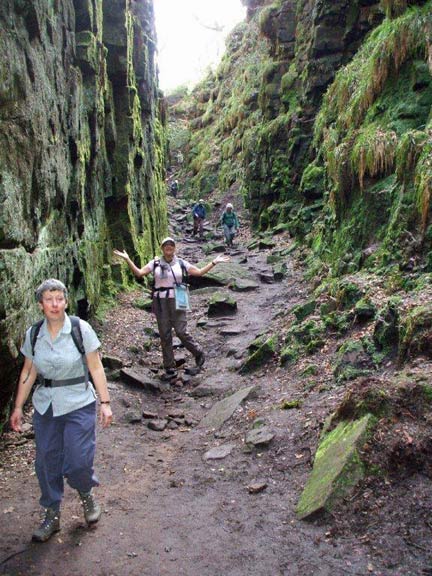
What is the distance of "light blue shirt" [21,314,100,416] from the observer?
172 inches

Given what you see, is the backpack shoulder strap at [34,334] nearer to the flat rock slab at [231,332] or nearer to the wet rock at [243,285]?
the flat rock slab at [231,332]

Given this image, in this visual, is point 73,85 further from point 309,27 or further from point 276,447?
point 309,27

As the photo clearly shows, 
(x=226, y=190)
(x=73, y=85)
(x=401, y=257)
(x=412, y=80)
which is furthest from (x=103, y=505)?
(x=226, y=190)

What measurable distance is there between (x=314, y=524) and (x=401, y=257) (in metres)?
5.11

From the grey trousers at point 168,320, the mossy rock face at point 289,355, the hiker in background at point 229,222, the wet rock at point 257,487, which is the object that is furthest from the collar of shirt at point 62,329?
the hiker in background at point 229,222

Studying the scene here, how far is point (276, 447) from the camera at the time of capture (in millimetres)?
5801

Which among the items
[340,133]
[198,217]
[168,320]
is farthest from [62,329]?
[198,217]

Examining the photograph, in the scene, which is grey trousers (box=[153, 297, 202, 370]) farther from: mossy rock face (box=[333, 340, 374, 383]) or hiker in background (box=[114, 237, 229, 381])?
mossy rock face (box=[333, 340, 374, 383])

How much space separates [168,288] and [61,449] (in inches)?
201

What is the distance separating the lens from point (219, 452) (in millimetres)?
6168

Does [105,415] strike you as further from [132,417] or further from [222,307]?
[222,307]

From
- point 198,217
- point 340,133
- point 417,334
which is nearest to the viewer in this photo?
point 417,334

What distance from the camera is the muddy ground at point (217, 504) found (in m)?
3.95

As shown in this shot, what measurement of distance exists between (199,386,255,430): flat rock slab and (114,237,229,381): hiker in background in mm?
1927
